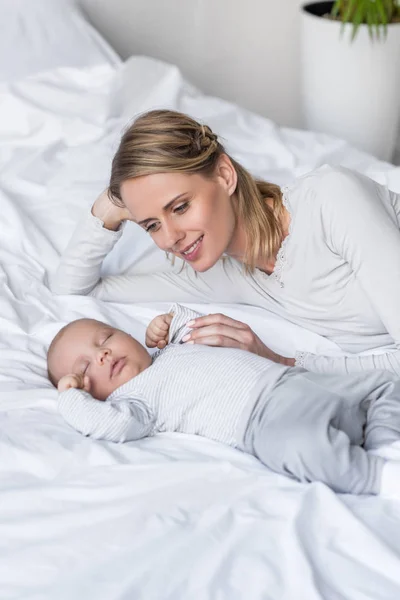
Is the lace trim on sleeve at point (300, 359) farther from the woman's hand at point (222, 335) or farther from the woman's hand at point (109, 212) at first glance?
Result: the woman's hand at point (109, 212)

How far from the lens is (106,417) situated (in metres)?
1.28

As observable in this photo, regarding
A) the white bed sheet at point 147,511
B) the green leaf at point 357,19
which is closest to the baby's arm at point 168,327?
the white bed sheet at point 147,511

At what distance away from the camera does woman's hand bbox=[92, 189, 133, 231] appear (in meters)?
1.72

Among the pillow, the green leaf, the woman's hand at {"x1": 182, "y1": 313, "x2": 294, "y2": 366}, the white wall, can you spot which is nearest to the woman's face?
Result: the woman's hand at {"x1": 182, "y1": 313, "x2": 294, "y2": 366}

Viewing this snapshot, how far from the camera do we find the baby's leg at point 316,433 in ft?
3.79

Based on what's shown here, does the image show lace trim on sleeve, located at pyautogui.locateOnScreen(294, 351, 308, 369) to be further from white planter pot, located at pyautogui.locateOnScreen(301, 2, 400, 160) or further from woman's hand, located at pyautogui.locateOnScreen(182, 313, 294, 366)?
white planter pot, located at pyautogui.locateOnScreen(301, 2, 400, 160)

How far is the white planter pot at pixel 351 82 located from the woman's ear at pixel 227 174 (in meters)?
1.49

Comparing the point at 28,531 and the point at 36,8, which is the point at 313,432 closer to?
the point at 28,531

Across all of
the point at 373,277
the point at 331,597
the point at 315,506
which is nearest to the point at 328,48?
the point at 373,277

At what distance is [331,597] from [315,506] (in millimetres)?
177

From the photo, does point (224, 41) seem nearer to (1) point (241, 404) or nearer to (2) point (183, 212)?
(2) point (183, 212)

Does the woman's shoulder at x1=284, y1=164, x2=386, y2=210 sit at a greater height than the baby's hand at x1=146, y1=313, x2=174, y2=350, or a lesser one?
greater

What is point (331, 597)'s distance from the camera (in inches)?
36.9

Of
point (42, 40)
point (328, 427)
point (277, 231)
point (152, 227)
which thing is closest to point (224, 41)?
point (42, 40)
